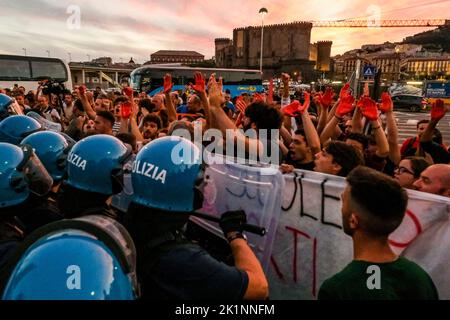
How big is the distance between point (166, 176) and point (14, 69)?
2039cm

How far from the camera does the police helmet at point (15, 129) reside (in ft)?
11.3

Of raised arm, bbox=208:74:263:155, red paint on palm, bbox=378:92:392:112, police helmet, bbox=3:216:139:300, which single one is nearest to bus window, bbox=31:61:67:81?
raised arm, bbox=208:74:263:155

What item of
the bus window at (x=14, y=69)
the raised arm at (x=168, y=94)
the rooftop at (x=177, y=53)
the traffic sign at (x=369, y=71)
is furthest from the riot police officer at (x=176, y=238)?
the rooftop at (x=177, y=53)

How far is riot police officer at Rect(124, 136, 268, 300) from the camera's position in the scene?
1521mm

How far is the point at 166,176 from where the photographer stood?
6.04 ft

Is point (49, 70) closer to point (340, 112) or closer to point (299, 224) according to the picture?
point (340, 112)

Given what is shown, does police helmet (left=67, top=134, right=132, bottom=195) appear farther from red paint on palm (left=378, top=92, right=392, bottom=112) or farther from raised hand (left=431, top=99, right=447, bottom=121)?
raised hand (left=431, top=99, right=447, bottom=121)

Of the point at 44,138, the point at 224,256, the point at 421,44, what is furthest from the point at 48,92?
the point at 421,44

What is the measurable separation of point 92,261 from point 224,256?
1577 mm

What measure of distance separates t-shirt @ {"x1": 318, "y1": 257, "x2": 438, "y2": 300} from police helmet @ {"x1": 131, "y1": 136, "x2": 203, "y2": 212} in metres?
0.80

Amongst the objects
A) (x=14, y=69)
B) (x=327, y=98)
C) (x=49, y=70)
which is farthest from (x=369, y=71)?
(x=14, y=69)

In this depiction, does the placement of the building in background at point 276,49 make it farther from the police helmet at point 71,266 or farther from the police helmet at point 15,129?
the police helmet at point 71,266

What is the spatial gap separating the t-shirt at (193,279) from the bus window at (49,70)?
2091 cm
